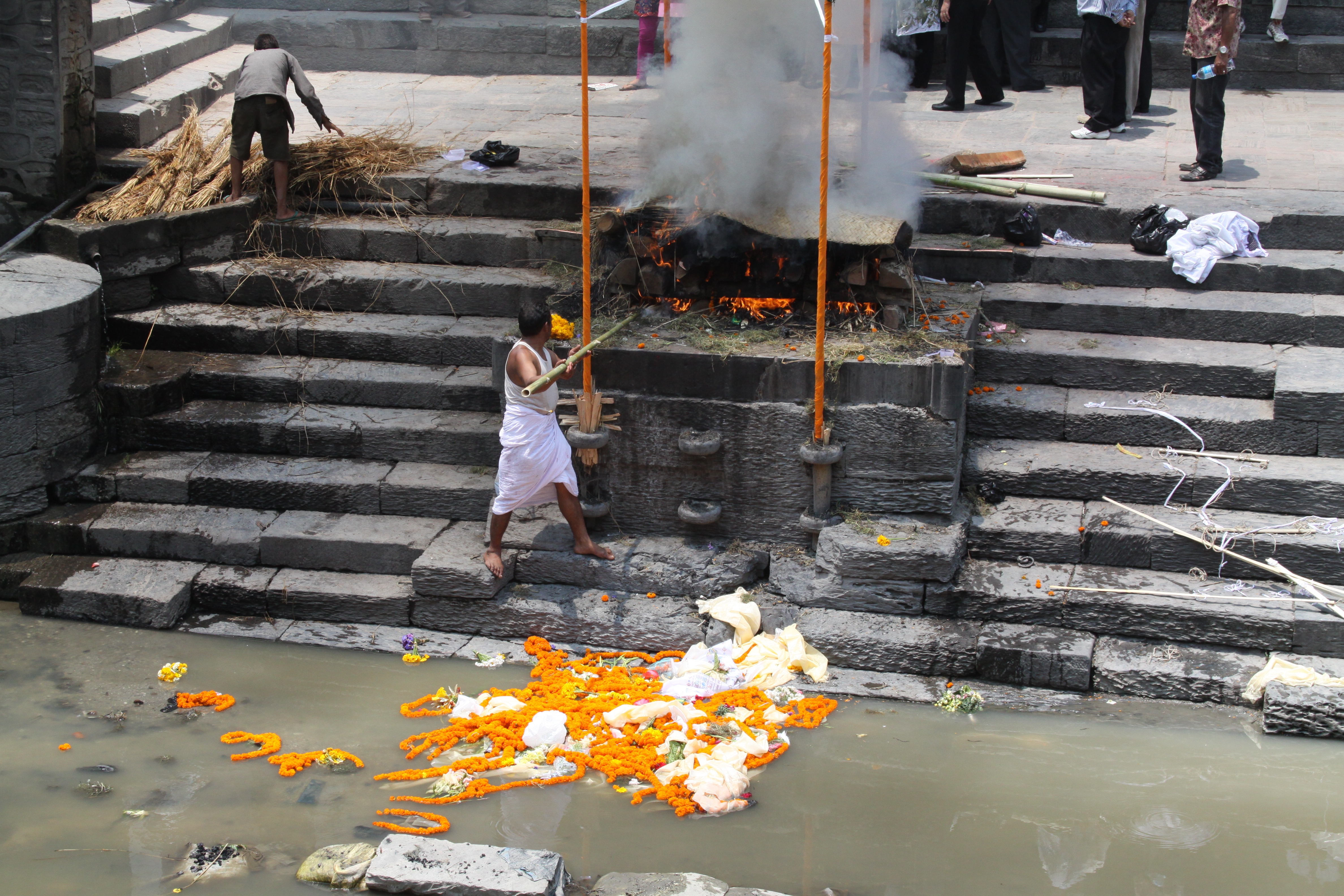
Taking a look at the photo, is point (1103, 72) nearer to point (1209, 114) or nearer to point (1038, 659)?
point (1209, 114)

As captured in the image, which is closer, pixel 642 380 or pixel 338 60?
pixel 642 380

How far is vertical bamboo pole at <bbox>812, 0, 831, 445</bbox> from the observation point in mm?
6117

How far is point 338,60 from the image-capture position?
13.8 metres

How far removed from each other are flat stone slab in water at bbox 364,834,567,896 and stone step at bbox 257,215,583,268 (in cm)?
498

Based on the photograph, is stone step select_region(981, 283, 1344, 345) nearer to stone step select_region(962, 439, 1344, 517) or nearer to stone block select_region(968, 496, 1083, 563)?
stone step select_region(962, 439, 1344, 517)

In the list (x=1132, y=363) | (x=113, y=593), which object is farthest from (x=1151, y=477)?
(x=113, y=593)

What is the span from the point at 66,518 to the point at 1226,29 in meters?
8.69

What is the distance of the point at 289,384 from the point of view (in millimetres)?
8258

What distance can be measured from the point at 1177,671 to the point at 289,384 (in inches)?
229

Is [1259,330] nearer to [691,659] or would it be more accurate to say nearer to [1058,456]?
[1058,456]

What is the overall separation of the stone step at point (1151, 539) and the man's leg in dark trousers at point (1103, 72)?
508 cm

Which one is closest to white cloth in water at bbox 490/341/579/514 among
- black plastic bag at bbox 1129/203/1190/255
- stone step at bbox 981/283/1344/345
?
stone step at bbox 981/283/1344/345

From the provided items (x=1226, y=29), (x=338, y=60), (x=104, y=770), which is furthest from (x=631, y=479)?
(x=338, y=60)

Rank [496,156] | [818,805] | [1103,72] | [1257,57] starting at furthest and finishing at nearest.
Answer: [1257,57], [1103,72], [496,156], [818,805]
